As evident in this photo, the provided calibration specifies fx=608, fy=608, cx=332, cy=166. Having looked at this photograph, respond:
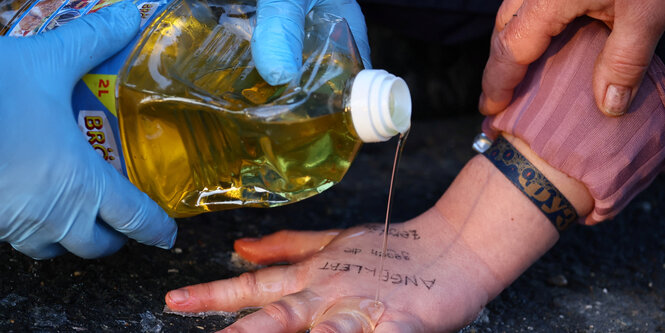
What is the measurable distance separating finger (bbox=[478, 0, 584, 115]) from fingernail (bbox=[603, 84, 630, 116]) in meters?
0.16

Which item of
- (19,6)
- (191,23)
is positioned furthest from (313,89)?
(19,6)

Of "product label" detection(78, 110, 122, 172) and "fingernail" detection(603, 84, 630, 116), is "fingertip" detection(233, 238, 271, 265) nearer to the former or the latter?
"product label" detection(78, 110, 122, 172)

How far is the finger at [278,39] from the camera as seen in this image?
109 cm

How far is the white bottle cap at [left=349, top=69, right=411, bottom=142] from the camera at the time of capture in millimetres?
998

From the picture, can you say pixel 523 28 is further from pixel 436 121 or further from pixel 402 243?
pixel 436 121

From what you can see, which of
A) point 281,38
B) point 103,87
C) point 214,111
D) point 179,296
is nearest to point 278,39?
point 281,38

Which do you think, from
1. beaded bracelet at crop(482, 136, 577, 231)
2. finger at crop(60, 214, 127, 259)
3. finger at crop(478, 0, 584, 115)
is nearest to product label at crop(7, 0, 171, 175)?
Result: finger at crop(60, 214, 127, 259)

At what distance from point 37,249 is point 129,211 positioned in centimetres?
19

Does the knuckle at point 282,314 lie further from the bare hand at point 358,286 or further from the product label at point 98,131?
Result: the product label at point 98,131

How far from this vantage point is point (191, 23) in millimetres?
1230

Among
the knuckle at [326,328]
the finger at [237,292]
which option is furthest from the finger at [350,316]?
the finger at [237,292]

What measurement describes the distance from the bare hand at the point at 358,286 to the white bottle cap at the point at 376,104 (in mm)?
368

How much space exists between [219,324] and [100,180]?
1.22 ft

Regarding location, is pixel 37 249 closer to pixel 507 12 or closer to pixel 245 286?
pixel 245 286
